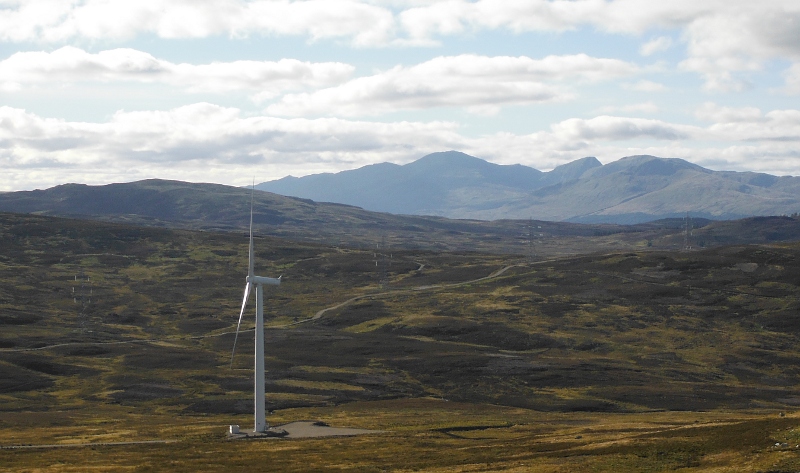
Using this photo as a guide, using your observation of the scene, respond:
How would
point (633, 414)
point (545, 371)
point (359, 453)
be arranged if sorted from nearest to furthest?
point (359, 453) → point (633, 414) → point (545, 371)

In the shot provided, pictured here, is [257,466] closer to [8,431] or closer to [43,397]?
[8,431]

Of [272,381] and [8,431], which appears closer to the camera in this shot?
[8,431]

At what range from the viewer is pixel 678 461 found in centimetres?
7394

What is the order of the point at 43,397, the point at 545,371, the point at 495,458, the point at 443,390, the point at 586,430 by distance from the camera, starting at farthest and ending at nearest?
1. the point at 545,371
2. the point at 443,390
3. the point at 43,397
4. the point at 586,430
5. the point at 495,458

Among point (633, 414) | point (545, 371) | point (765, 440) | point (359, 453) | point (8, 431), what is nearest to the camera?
point (765, 440)

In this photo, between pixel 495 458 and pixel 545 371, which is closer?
pixel 495 458

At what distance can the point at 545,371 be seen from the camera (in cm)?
19050

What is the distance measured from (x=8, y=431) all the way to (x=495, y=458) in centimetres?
7414

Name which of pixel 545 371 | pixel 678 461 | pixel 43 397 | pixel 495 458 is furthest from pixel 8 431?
pixel 545 371

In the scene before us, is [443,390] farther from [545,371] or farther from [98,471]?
[98,471]

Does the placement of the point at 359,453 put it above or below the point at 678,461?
below

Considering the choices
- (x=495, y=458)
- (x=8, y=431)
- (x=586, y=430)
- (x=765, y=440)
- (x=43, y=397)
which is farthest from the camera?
(x=43, y=397)

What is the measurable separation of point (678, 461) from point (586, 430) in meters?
41.4

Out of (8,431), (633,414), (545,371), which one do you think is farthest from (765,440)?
(545,371)
